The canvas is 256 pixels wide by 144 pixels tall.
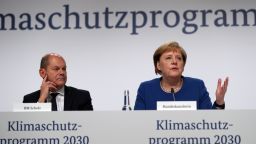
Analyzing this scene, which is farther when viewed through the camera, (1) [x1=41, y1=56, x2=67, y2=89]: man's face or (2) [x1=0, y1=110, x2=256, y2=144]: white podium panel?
(1) [x1=41, y1=56, x2=67, y2=89]: man's face

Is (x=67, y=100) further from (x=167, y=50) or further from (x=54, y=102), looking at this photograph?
(x=167, y=50)

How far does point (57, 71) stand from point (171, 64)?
110 centimetres

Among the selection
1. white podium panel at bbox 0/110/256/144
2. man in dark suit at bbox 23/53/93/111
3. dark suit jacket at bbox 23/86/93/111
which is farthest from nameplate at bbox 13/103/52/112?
dark suit jacket at bbox 23/86/93/111

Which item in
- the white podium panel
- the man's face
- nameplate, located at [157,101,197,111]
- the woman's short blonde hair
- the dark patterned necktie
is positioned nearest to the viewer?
the white podium panel

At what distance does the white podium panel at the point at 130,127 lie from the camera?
299 cm

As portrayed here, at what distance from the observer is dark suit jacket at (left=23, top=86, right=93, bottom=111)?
3941mm

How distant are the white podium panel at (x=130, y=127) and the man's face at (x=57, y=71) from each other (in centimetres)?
114

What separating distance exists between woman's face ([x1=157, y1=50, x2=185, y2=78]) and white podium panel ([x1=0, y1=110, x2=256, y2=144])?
3.18 feet

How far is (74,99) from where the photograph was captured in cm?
402

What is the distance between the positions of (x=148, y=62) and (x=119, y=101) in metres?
0.48

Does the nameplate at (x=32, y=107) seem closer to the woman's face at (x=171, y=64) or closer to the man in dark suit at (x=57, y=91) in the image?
the man in dark suit at (x=57, y=91)

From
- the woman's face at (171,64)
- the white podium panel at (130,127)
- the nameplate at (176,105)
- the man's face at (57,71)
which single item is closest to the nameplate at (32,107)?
the white podium panel at (130,127)

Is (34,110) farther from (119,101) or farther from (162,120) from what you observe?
(119,101)

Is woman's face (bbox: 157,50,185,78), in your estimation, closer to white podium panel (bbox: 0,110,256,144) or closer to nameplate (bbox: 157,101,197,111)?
nameplate (bbox: 157,101,197,111)
